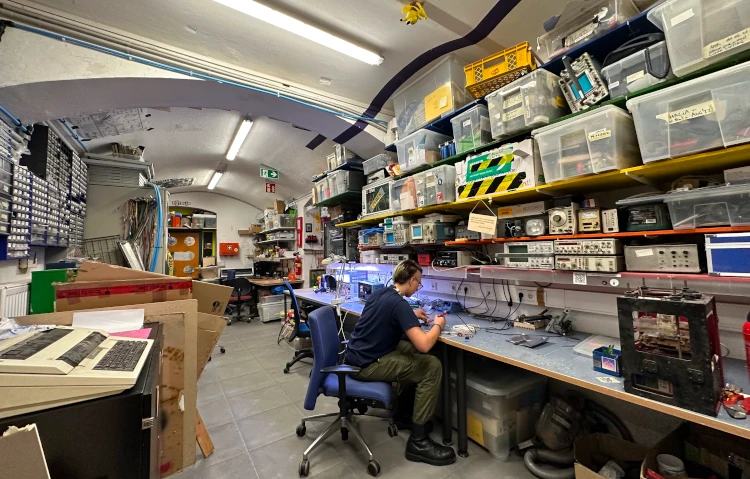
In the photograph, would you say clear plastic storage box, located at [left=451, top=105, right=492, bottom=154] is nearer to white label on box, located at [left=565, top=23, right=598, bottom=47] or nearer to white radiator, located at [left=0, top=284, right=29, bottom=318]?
white label on box, located at [left=565, top=23, right=598, bottom=47]

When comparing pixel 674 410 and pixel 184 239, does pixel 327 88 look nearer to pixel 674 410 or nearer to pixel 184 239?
pixel 674 410

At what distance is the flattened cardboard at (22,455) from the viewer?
554mm

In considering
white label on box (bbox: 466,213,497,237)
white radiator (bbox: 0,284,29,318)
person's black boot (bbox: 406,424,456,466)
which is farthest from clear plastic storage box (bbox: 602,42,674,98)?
white radiator (bbox: 0,284,29,318)

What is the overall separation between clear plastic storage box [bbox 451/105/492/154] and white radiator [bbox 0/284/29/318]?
326 centimetres

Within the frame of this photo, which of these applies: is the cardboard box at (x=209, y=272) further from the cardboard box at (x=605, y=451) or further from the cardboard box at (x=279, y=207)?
the cardboard box at (x=605, y=451)

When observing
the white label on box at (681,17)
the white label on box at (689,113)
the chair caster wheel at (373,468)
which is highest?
the white label on box at (681,17)

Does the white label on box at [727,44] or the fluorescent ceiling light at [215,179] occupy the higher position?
the fluorescent ceiling light at [215,179]

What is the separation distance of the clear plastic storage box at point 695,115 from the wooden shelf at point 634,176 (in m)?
0.04

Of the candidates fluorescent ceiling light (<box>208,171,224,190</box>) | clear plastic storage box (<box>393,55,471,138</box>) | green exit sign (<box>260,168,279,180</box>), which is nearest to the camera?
clear plastic storage box (<box>393,55,471,138</box>)

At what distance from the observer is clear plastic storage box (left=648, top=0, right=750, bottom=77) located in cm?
122

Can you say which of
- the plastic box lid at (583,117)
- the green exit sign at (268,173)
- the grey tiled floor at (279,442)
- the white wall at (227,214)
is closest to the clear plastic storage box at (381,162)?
the plastic box lid at (583,117)

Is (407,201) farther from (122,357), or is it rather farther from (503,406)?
(122,357)

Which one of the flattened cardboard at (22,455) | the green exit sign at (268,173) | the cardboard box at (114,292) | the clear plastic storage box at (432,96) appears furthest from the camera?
the green exit sign at (268,173)

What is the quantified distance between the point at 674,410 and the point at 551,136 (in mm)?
1503
